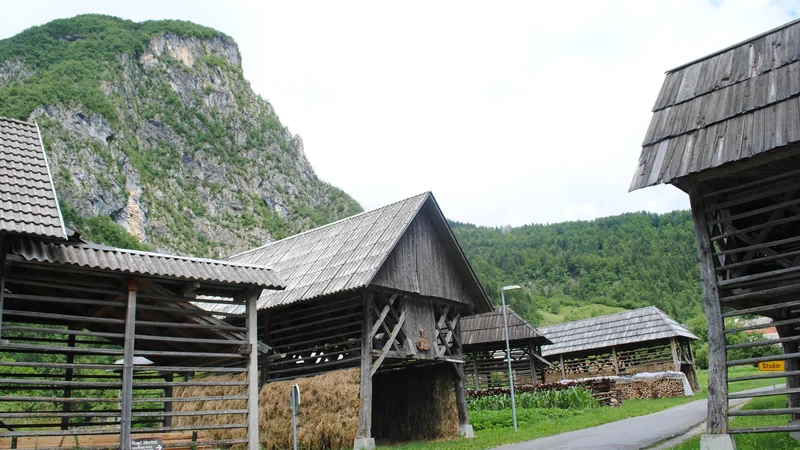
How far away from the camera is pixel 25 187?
11.7m

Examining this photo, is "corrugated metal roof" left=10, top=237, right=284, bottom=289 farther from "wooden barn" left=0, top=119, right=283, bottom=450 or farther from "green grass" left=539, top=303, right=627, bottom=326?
"green grass" left=539, top=303, right=627, bottom=326

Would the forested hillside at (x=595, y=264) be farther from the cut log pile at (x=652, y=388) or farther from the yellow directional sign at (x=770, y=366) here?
the yellow directional sign at (x=770, y=366)

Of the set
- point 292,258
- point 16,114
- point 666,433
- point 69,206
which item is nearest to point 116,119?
point 16,114

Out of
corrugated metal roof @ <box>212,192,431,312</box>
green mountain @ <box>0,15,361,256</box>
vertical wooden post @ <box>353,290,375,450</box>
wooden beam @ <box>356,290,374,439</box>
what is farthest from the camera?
green mountain @ <box>0,15,361,256</box>

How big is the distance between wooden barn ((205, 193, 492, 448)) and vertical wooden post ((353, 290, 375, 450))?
0.09ft

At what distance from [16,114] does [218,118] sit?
44.0 meters

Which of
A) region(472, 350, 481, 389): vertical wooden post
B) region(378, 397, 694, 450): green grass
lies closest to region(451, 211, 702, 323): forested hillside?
region(472, 350, 481, 389): vertical wooden post

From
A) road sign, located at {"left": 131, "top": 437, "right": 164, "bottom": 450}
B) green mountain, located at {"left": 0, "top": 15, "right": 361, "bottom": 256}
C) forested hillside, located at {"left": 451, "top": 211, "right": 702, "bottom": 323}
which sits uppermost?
green mountain, located at {"left": 0, "top": 15, "right": 361, "bottom": 256}

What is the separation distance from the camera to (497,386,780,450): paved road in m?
15.8

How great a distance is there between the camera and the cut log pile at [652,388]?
34.8 m

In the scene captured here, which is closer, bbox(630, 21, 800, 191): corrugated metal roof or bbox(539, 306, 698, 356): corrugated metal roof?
bbox(630, 21, 800, 191): corrugated metal roof

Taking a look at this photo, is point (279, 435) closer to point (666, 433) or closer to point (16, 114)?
point (666, 433)

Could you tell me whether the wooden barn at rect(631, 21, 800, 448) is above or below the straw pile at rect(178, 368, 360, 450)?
above

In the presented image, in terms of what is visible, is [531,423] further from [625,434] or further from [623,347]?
[623,347]
